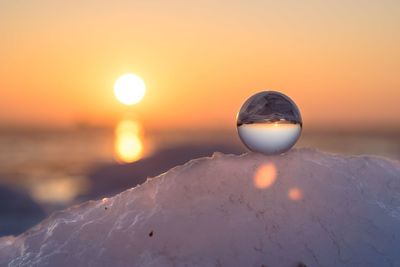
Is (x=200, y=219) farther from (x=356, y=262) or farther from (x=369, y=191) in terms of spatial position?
(x=369, y=191)

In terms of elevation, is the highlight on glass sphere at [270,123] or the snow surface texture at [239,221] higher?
the highlight on glass sphere at [270,123]

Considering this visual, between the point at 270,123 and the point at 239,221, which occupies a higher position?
the point at 270,123

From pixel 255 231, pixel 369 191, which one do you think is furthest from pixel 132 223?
pixel 369 191

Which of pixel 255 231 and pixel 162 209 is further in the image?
pixel 162 209

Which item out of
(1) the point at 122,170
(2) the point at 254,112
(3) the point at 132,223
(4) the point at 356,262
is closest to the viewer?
(4) the point at 356,262

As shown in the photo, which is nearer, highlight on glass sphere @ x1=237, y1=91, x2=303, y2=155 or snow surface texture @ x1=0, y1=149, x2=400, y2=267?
snow surface texture @ x1=0, y1=149, x2=400, y2=267
